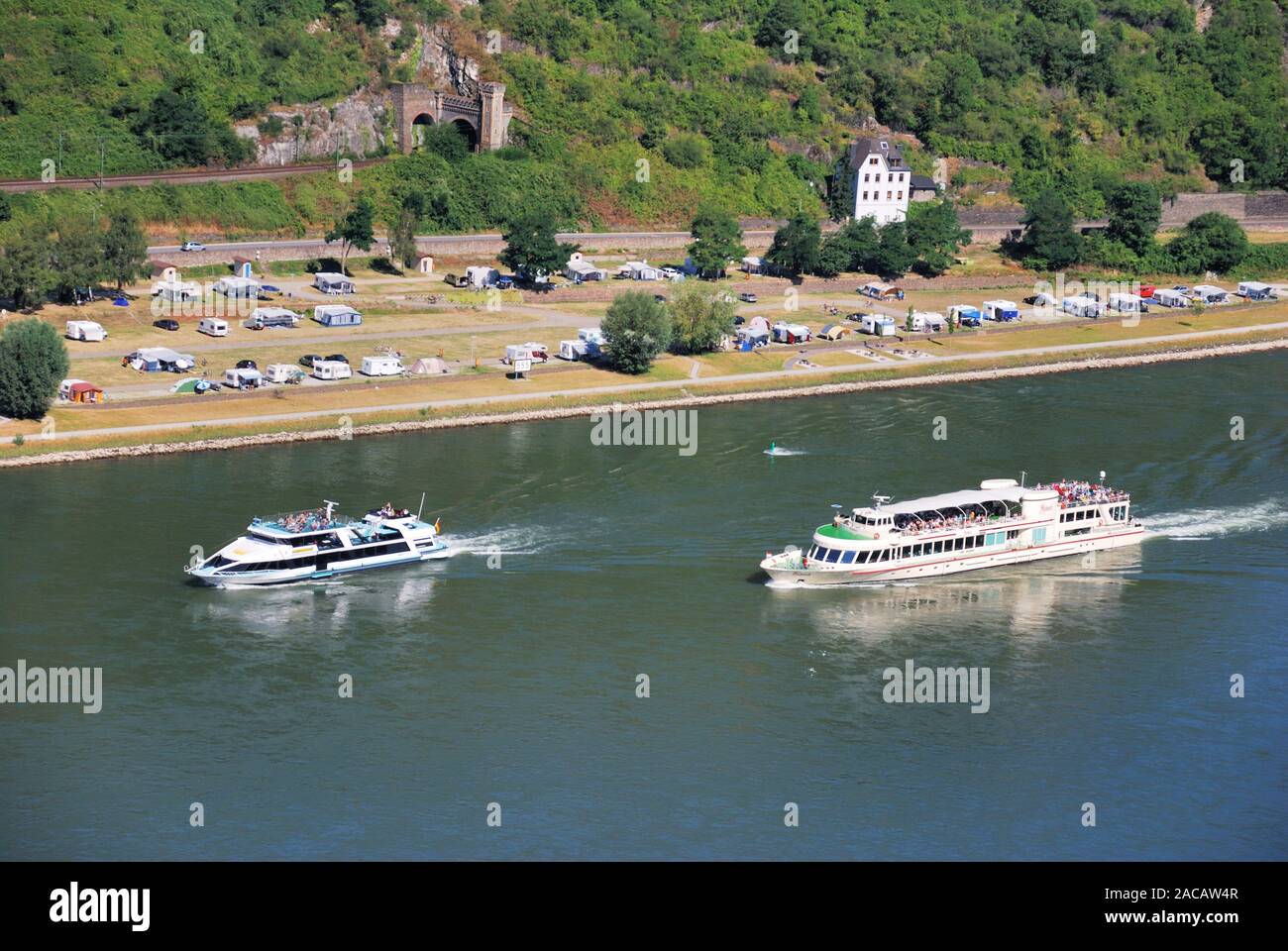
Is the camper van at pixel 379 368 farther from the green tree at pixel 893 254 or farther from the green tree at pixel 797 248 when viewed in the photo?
the green tree at pixel 893 254

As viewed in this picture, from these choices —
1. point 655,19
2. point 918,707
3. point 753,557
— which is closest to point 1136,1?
point 655,19

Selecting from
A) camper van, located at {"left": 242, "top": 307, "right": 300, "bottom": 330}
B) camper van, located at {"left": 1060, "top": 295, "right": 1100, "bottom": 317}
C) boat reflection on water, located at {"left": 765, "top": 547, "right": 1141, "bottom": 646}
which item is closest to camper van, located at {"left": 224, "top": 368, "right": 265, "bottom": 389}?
camper van, located at {"left": 242, "top": 307, "right": 300, "bottom": 330}

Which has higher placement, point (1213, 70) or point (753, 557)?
point (1213, 70)

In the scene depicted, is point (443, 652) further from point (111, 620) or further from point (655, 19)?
point (655, 19)

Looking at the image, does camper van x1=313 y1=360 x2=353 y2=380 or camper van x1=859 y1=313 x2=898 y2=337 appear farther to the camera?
camper van x1=859 y1=313 x2=898 y2=337

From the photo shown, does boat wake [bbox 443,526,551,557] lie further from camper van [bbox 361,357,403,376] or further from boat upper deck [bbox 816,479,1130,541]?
camper van [bbox 361,357,403,376]
